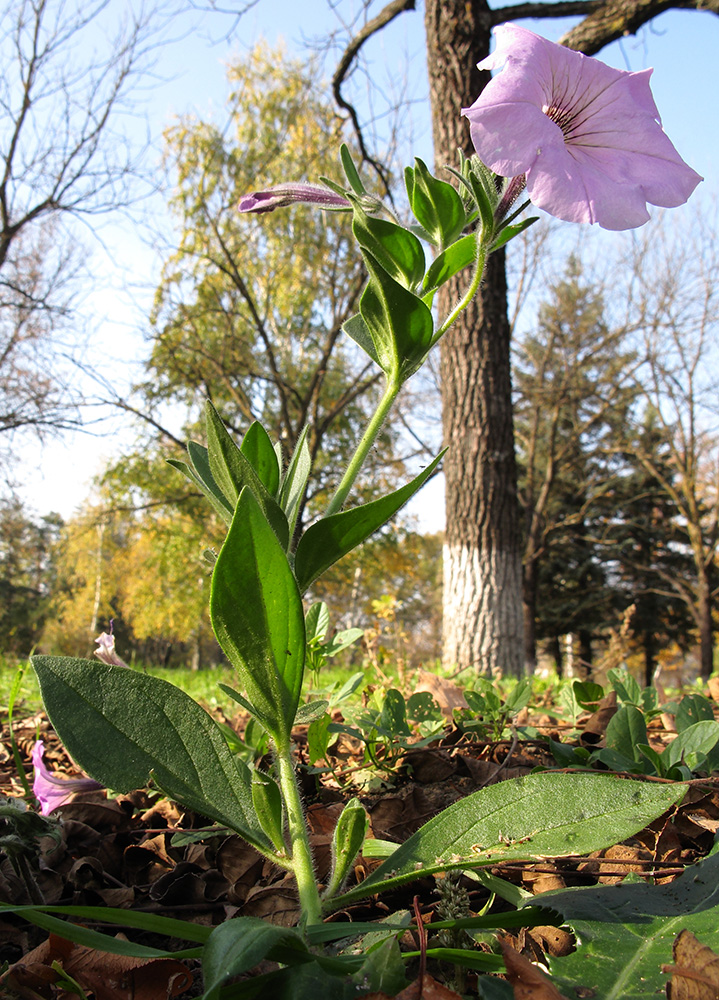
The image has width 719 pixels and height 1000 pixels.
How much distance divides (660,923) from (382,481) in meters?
14.0

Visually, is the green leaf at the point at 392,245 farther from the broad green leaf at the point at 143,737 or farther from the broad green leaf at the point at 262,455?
the broad green leaf at the point at 143,737

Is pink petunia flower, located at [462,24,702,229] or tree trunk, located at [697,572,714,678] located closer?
pink petunia flower, located at [462,24,702,229]

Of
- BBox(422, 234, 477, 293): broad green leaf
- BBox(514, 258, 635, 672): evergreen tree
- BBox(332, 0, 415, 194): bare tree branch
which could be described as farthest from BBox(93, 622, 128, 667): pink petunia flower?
BBox(514, 258, 635, 672): evergreen tree

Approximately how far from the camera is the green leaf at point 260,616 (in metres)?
0.69

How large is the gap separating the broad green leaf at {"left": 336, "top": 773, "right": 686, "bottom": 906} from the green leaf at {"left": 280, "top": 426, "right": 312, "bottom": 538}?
1.31 ft

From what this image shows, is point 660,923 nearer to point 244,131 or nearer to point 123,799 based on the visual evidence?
point 123,799

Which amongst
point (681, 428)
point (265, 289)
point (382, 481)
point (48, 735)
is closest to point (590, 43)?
point (48, 735)

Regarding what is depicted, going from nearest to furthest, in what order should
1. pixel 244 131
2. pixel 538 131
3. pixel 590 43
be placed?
1. pixel 538 131
2. pixel 590 43
3. pixel 244 131

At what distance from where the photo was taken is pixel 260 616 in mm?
740

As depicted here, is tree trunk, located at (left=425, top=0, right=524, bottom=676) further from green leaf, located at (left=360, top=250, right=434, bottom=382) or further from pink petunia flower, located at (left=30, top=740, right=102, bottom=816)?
green leaf, located at (left=360, top=250, right=434, bottom=382)

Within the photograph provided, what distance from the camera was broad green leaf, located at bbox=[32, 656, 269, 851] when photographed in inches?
29.0

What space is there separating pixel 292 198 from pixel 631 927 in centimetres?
104

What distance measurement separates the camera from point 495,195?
0.91m

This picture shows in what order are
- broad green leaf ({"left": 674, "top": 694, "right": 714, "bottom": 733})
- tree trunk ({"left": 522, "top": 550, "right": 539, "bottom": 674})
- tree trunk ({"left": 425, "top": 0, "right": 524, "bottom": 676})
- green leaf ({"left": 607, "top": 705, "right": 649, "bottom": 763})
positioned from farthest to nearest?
tree trunk ({"left": 522, "top": 550, "right": 539, "bottom": 674}) → tree trunk ({"left": 425, "top": 0, "right": 524, "bottom": 676}) → broad green leaf ({"left": 674, "top": 694, "right": 714, "bottom": 733}) → green leaf ({"left": 607, "top": 705, "right": 649, "bottom": 763})
